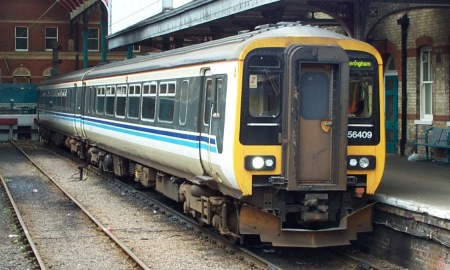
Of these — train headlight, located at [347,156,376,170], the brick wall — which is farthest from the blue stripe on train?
the brick wall

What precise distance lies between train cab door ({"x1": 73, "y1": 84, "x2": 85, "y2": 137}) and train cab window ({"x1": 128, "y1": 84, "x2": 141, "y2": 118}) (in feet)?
20.9

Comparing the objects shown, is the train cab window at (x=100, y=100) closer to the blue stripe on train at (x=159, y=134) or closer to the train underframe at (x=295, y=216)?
the blue stripe on train at (x=159, y=134)

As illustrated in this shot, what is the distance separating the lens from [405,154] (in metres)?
18.6

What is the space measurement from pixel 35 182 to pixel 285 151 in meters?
11.2

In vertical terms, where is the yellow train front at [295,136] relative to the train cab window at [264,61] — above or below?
below

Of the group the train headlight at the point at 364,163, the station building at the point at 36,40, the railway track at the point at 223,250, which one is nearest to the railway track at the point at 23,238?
the railway track at the point at 223,250

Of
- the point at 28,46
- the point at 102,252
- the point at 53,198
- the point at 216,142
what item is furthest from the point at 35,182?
the point at 28,46

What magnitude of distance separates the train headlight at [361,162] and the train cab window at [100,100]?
969cm

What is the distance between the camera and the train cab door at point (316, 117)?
9.29 m

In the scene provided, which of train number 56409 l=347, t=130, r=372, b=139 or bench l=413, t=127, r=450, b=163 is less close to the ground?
train number 56409 l=347, t=130, r=372, b=139

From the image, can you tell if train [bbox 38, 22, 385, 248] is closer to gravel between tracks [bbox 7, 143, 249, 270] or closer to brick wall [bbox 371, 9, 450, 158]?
gravel between tracks [bbox 7, 143, 249, 270]

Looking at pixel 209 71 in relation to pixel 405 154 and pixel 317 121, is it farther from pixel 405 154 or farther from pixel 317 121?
pixel 405 154

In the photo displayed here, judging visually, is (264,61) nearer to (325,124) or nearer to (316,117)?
(316,117)

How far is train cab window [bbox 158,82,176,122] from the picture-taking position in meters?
12.3
